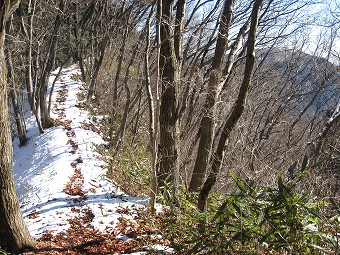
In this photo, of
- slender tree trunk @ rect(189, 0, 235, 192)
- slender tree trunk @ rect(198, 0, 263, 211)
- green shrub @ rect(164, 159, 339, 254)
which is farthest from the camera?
slender tree trunk @ rect(189, 0, 235, 192)

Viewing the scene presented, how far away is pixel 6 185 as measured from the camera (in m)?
3.80

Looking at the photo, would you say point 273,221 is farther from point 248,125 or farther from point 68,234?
point 248,125

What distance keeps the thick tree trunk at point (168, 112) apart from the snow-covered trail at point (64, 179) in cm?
82

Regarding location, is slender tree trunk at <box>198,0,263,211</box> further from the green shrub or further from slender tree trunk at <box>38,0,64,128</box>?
slender tree trunk at <box>38,0,64,128</box>

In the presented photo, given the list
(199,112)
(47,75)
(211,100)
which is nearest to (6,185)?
(211,100)

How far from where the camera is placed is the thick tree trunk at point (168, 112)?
19.4ft

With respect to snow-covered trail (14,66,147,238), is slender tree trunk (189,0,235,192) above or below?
above

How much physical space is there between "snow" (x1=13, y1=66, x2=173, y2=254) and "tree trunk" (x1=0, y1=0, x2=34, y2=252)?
0.89 meters

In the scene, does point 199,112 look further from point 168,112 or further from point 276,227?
point 276,227

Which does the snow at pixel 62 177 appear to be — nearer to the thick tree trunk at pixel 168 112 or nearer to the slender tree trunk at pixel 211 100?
the thick tree trunk at pixel 168 112

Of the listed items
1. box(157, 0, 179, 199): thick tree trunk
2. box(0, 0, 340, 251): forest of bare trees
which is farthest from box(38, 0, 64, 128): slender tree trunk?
box(157, 0, 179, 199): thick tree trunk

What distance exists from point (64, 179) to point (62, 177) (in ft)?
0.62

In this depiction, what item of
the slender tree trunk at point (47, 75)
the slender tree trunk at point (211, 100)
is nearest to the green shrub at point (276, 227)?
the slender tree trunk at point (211, 100)

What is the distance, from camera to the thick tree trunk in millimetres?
5922
